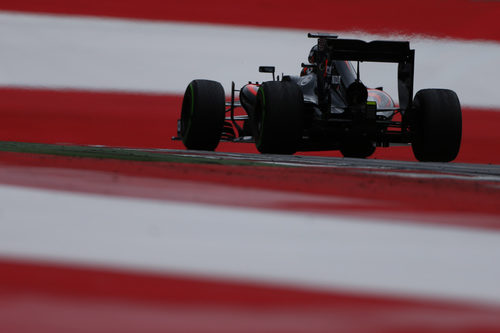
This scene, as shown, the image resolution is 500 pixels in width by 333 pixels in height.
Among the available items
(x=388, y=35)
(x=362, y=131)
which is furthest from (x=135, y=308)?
(x=388, y=35)

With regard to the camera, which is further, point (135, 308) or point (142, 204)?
point (142, 204)

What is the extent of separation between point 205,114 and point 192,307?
16.6ft

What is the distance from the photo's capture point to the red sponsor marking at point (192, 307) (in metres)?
1.07

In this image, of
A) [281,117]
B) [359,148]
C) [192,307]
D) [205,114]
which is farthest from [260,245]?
[359,148]

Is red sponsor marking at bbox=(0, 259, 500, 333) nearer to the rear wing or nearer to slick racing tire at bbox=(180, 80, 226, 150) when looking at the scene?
the rear wing

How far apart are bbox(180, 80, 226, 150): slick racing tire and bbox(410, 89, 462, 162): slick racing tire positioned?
1484mm

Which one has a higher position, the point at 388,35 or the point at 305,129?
the point at 388,35

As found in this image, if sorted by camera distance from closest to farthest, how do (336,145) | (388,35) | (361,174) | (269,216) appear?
(269,216) < (361,174) < (388,35) < (336,145)

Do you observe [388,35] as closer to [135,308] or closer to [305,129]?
[305,129]

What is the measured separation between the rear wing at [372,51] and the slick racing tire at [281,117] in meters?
0.40

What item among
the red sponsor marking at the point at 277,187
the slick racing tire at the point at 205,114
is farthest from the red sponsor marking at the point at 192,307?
the slick racing tire at the point at 205,114

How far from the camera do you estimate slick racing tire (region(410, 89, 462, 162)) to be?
Answer: 17.8ft

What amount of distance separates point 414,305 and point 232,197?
112cm

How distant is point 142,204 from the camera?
81.6 inches
